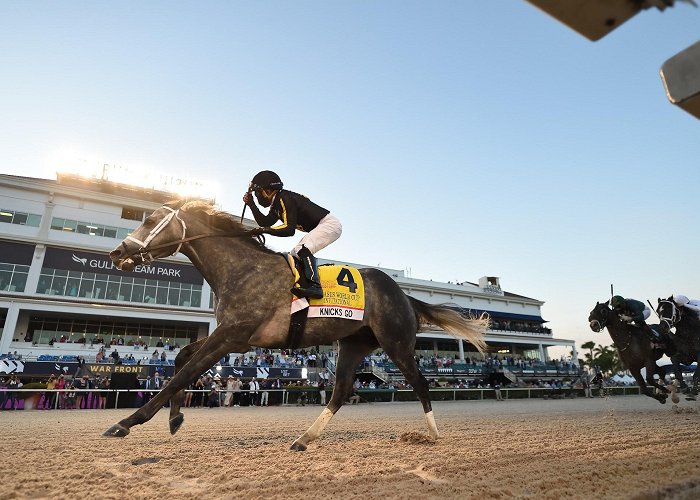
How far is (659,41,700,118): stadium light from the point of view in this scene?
6.21 ft

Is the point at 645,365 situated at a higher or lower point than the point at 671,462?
higher

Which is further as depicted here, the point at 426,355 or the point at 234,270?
the point at 426,355

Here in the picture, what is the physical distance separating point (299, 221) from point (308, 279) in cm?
93

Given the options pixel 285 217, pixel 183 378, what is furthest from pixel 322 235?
pixel 183 378

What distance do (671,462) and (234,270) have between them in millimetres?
4335

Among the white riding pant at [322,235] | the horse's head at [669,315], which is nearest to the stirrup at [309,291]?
the white riding pant at [322,235]

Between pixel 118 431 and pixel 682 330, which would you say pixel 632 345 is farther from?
pixel 118 431

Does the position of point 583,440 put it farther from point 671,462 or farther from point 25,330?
point 25,330

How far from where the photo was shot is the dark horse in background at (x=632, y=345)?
31.4 ft

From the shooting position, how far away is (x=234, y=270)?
460 centimetres

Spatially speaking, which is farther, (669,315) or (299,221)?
(669,315)

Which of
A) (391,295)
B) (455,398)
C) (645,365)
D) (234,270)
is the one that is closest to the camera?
(234,270)

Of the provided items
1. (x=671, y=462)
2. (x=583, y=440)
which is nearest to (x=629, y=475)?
(x=671, y=462)

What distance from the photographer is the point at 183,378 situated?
12.4 ft
